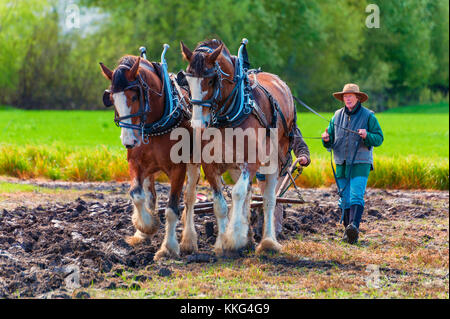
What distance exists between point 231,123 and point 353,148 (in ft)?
6.03

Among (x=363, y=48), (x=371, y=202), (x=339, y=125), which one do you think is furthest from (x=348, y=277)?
(x=363, y=48)

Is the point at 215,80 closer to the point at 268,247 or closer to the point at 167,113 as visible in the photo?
the point at 167,113

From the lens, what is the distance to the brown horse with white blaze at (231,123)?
5695mm

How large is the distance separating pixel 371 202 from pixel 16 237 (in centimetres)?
558

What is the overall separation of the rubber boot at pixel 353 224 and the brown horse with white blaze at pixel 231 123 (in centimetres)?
A: 93

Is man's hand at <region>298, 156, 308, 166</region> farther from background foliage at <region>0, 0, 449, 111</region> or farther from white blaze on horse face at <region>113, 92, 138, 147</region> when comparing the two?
background foliage at <region>0, 0, 449, 111</region>

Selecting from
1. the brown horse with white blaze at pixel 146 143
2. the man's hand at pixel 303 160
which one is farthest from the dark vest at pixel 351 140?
the brown horse with white blaze at pixel 146 143

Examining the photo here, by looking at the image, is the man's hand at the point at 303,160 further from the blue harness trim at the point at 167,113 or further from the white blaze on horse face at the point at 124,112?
the white blaze on horse face at the point at 124,112

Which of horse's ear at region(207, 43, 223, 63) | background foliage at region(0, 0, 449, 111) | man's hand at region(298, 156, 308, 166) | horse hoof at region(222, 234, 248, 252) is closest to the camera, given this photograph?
horse's ear at region(207, 43, 223, 63)

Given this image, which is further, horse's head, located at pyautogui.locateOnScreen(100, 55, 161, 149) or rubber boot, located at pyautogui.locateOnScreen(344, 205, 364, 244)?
rubber boot, located at pyautogui.locateOnScreen(344, 205, 364, 244)

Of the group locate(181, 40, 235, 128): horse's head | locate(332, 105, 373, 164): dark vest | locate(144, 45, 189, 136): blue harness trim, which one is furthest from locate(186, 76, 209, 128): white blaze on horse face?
locate(332, 105, 373, 164): dark vest

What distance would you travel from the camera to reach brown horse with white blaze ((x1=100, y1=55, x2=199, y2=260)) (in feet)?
19.1

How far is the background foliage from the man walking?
888 inches
